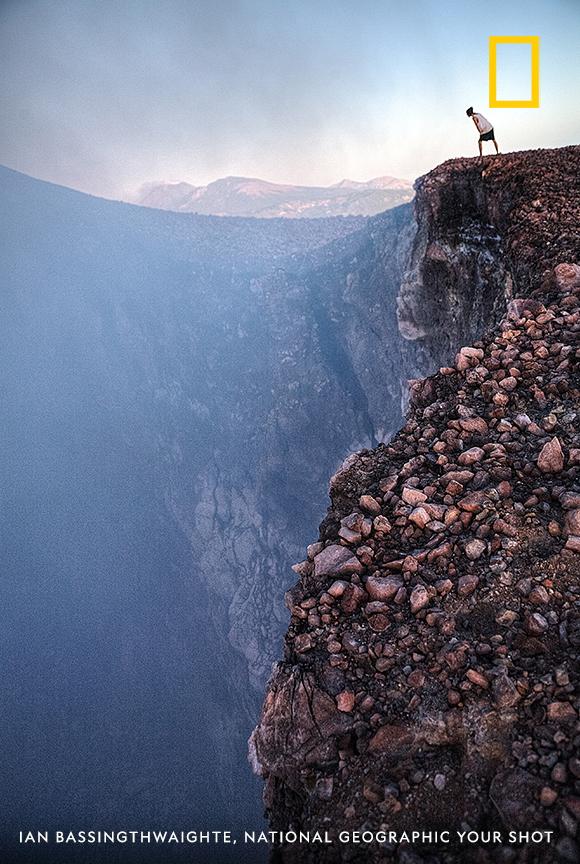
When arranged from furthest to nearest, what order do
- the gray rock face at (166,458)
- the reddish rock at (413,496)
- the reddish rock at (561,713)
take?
the gray rock face at (166,458) → the reddish rock at (413,496) → the reddish rock at (561,713)

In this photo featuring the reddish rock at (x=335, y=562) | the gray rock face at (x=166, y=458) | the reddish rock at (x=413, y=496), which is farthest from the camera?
the gray rock face at (x=166, y=458)

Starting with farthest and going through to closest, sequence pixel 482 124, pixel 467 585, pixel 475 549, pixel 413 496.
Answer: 1. pixel 482 124
2. pixel 413 496
3. pixel 475 549
4. pixel 467 585

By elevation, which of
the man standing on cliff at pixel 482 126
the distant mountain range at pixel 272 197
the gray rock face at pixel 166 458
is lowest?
the gray rock face at pixel 166 458

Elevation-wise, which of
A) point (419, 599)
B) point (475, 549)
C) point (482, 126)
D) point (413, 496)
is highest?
point (482, 126)

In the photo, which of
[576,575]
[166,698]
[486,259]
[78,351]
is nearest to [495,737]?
[576,575]

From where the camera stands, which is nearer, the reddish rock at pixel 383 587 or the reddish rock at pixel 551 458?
the reddish rock at pixel 383 587

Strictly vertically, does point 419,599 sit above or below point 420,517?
below

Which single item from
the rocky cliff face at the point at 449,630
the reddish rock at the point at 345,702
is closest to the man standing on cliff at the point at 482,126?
the rocky cliff face at the point at 449,630

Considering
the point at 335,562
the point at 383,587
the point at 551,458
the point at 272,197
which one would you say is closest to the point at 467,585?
the point at 383,587

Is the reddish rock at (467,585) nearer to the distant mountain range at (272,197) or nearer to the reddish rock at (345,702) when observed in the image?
the reddish rock at (345,702)

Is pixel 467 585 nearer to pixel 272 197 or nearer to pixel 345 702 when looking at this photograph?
pixel 345 702
